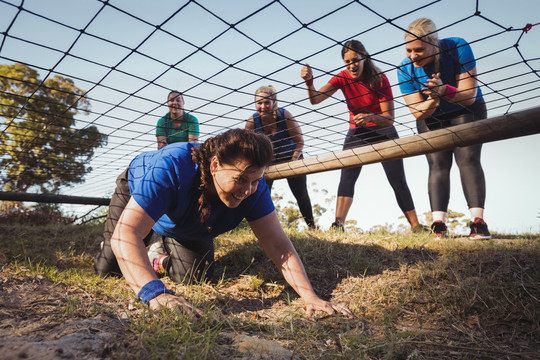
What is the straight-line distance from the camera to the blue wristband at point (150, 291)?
128 centimetres

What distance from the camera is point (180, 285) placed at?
2131 millimetres

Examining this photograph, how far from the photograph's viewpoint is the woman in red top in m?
2.82

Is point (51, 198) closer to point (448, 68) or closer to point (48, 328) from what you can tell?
point (48, 328)

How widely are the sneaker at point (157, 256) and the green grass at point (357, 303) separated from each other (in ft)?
1.32

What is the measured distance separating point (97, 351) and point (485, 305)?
1.62 metres

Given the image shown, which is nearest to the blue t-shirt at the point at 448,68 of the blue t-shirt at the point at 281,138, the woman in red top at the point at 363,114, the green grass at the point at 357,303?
the woman in red top at the point at 363,114

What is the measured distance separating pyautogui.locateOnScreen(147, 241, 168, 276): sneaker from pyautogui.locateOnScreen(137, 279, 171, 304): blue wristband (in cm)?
115

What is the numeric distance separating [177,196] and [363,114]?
1.83m

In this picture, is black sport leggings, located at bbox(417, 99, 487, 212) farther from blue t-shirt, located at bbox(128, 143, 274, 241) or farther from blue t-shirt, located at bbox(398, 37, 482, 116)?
blue t-shirt, located at bbox(128, 143, 274, 241)

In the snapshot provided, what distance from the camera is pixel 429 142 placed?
2.26 m

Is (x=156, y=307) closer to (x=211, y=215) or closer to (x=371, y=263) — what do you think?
(x=211, y=215)

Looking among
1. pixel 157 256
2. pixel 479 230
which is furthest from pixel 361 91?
pixel 157 256

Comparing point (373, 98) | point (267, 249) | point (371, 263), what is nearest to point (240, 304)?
point (267, 249)

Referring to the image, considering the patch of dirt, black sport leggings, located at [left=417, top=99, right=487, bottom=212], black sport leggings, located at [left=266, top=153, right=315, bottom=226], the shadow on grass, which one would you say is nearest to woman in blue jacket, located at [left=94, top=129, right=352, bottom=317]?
the patch of dirt
